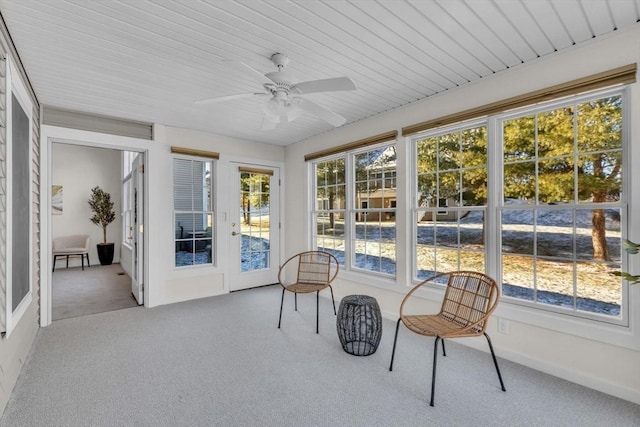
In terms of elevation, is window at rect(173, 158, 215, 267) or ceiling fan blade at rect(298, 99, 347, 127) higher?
ceiling fan blade at rect(298, 99, 347, 127)

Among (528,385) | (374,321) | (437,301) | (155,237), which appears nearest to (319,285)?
(374,321)

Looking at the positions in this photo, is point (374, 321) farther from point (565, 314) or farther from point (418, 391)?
point (565, 314)

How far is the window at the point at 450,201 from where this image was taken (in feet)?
9.41

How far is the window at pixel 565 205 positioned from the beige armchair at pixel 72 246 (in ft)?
25.3

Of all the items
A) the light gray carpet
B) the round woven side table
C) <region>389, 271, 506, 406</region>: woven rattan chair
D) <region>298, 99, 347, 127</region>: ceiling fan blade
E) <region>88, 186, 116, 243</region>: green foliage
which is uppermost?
<region>298, 99, 347, 127</region>: ceiling fan blade

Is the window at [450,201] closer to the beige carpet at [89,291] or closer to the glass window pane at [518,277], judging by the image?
the glass window pane at [518,277]

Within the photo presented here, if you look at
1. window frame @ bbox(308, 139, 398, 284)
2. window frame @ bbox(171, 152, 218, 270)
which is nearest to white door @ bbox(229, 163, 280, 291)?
window frame @ bbox(171, 152, 218, 270)

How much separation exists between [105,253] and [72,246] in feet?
2.14

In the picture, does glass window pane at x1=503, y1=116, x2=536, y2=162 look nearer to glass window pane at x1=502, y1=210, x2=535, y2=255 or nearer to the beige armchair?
glass window pane at x1=502, y1=210, x2=535, y2=255

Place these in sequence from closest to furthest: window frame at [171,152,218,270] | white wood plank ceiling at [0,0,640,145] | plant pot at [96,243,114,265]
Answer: white wood plank ceiling at [0,0,640,145], window frame at [171,152,218,270], plant pot at [96,243,114,265]

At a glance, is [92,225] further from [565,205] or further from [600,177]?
[600,177]

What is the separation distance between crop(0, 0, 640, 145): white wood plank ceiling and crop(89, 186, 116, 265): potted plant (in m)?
4.51

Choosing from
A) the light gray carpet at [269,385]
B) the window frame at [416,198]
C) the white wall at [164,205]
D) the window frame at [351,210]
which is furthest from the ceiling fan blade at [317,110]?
the white wall at [164,205]

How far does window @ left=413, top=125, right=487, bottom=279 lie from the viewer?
2.87 m
